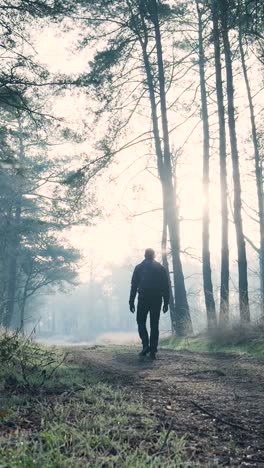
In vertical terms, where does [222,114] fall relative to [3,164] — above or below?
above

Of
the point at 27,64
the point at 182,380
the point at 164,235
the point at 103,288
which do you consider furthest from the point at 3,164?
the point at 103,288

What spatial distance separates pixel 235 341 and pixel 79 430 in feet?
24.0

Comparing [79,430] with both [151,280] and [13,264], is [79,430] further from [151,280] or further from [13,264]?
[13,264]

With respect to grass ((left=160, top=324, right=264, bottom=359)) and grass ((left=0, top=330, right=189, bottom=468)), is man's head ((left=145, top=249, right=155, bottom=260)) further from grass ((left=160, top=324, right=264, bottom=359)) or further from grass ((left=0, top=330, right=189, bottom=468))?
grass ((left=0, top=330, right=189, bottom=468))

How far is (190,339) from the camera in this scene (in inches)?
499

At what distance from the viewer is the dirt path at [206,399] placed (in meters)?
2.90

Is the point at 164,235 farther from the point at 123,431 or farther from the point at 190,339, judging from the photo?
the point at 123,431

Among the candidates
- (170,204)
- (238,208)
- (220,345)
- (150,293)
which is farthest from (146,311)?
(170,204)

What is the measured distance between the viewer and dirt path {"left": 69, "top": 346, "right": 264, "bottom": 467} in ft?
9.52

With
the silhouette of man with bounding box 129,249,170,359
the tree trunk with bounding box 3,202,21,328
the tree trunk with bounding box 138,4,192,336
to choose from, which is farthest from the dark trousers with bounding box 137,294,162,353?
the tree trunk with bounding box 3,202,21,328

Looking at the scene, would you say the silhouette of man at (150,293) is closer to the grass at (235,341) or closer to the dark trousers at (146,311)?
the dark trousers at (146,311)

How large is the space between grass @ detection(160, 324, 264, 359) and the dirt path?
99cm

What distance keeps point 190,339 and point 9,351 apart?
788cm

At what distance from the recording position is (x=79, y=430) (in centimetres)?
286
